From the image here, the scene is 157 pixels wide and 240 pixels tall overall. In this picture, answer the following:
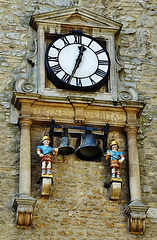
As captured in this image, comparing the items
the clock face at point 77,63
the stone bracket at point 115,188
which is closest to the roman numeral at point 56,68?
the clock face at point 77,63

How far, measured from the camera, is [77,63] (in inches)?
492

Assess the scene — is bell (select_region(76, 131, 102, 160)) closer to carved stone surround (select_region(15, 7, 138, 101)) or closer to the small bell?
the small bell

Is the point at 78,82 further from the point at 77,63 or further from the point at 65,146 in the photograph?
the point at 65,146

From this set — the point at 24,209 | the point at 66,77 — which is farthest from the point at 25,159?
the point at 66,77

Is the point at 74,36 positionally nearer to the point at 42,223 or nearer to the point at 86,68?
the point at 86,68

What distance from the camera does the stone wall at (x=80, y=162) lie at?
446 inches

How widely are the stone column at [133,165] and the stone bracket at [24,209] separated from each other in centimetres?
157

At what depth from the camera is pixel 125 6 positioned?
13609mm

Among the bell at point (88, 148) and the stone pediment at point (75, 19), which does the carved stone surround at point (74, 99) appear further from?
the bell at point (88, 148)

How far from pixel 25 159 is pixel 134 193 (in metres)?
1.72

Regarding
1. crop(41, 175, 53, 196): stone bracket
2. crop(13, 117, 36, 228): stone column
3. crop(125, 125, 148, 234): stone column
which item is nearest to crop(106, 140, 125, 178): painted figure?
crop(125, 125, 148, 234): stone column

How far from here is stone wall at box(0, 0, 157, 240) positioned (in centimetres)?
1134

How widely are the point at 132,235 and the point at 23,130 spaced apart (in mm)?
2301

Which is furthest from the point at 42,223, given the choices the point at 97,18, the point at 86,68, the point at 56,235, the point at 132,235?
the point at 97,18
